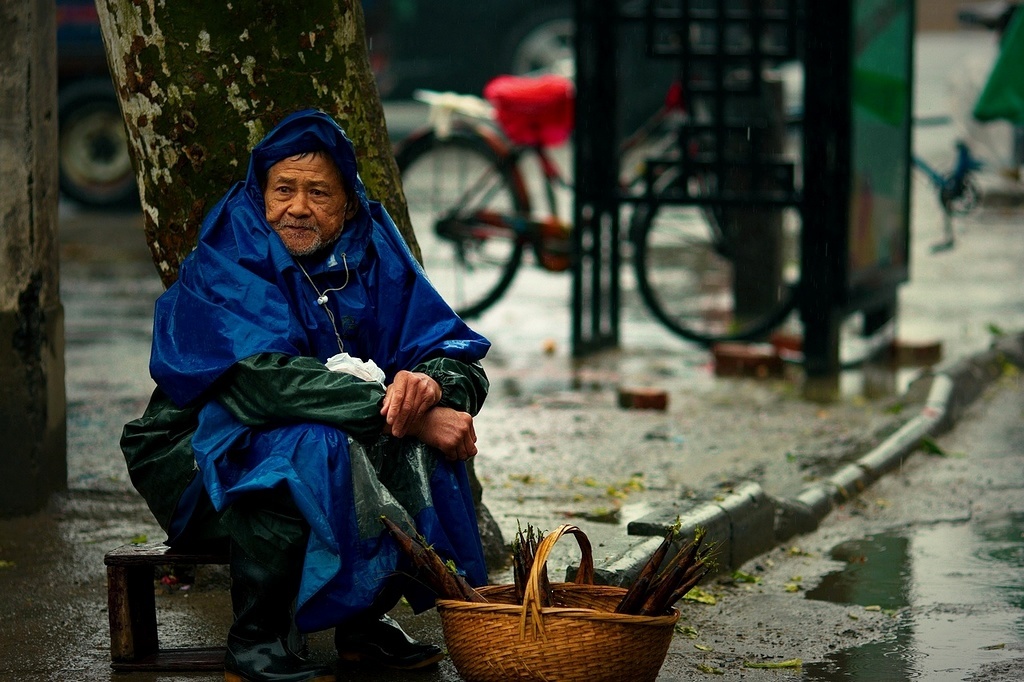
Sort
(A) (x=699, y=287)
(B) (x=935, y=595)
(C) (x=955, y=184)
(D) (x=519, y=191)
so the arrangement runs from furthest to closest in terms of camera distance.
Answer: (C) (x=955, y=184), (A) (x=699, y=287), (D) (x=519, y=191), (B) (x=935, y=595)

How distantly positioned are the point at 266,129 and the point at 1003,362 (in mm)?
5306

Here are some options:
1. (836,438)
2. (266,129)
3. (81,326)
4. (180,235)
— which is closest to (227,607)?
(180,235)

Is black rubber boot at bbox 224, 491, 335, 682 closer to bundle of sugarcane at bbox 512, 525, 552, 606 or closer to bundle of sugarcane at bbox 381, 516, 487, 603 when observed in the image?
bundle of sugarcane at bbox 381, 516, 487, 603

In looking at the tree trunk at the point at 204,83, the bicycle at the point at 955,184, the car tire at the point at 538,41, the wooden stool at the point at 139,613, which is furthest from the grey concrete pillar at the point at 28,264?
the car tire at the point at 538,41

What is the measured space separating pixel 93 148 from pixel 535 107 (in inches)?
227

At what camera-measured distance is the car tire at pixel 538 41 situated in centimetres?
1836

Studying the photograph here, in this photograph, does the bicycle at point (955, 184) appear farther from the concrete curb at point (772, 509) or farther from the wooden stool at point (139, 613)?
the wooden stool at point (139, 613)

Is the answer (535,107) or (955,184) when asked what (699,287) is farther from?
(955,184)

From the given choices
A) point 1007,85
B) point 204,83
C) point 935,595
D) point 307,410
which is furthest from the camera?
point 1007,85

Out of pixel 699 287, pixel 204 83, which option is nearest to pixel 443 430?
pixel 204 83

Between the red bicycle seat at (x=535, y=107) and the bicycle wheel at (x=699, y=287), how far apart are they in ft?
2.40

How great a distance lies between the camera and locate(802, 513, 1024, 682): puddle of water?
13.6 feet

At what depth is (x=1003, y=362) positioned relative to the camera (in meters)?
8.52

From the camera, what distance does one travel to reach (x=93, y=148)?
1345cm
